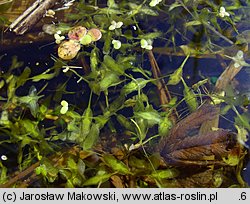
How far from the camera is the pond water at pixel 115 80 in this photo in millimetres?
1739

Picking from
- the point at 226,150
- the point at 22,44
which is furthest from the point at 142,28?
the point at 226,150

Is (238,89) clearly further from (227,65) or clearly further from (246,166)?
(246,166)

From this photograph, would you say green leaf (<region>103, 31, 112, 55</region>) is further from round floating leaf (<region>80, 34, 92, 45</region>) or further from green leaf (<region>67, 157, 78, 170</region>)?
green leaf (<region>67, 157, 78, 170</region>)

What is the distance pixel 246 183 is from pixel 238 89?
0.40 m

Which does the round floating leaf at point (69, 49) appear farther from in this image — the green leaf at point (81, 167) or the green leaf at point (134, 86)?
the green leaf at point (81, 167)

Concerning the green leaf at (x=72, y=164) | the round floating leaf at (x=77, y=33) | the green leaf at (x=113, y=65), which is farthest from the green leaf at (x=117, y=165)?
the round floating leaf at (x=77, y=33)

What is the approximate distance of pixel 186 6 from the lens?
2016 millimetres

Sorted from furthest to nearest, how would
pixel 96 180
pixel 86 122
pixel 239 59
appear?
pixel 239 59
pixel 86 122
pixel 96 180

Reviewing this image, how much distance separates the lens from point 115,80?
71.7 inches

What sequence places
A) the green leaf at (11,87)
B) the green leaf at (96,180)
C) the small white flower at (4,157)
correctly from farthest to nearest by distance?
the green leaf at (11,87) → the small white flower at (4,157) → the green leaf at (96,180)

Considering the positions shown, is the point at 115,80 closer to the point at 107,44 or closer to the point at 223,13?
the point at 107,44

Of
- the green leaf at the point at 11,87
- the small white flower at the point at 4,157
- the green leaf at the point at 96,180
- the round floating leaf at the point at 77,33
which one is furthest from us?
the round floating leaf at the point at 77,33

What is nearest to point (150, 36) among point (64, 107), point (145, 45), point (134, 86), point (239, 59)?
point (145, 45)
